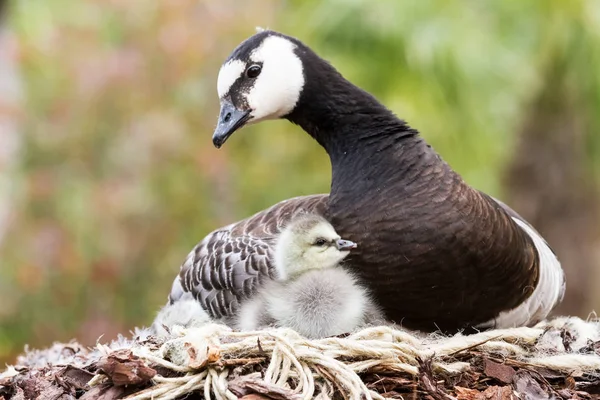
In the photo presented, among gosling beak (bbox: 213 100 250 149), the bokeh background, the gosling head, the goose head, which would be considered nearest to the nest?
the gosling head

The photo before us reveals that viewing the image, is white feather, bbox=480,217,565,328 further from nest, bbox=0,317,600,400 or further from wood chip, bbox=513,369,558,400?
wood chip, bbox=513,369,558,400

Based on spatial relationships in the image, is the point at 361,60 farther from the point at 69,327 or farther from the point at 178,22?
the point at 69,327

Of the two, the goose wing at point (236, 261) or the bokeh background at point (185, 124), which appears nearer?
the goose wing at point (236, 261)

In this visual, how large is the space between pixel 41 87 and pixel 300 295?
5865mm

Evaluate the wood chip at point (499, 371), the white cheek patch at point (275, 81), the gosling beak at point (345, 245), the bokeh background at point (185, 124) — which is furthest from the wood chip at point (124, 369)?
the bokeh background at point (185, 124)

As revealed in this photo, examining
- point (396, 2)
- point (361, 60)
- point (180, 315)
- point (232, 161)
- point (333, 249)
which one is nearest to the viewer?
point (333, 249)

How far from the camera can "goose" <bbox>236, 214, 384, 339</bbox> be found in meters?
2.53

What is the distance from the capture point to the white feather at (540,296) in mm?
2678

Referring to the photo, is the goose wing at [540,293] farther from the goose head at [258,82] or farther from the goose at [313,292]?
the goose head at [258,82]

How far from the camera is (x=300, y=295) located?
2.55m

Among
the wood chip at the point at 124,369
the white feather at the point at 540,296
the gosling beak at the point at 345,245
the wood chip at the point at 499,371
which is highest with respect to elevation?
the gosling beak at the point at 345,245

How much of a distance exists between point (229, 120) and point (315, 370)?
38.6 inches

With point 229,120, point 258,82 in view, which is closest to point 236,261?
point 229,120

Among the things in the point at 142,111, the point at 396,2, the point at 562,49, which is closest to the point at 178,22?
the point at 142,111
